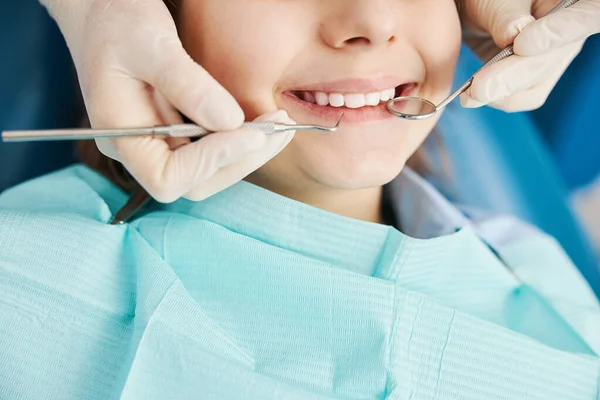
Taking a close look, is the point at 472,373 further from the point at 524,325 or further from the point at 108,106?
the point at 108,106

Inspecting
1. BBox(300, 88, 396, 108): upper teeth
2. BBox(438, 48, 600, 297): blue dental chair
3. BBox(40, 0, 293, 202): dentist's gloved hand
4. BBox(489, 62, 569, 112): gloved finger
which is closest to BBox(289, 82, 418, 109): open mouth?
BBox(300, 88, 396, 108): upper teeth

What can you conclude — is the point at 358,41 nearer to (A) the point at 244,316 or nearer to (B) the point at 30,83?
(A) the point at 244,316

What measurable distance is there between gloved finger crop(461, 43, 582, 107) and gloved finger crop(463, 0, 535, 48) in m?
0.05

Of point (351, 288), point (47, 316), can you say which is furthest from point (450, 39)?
point (47, 316)

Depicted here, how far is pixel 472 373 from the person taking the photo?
107 centimetres

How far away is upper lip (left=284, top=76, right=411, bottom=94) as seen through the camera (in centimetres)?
104

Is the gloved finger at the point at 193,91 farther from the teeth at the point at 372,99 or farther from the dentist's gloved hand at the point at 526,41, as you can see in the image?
the dentist's gloved hand at the point at 526,41

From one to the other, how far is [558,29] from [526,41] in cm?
5

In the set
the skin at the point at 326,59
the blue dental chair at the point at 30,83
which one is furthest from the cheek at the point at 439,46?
the blue dental chair at the point at 30,83

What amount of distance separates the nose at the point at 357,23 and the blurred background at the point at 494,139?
2.10ft

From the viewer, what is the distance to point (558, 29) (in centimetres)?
107

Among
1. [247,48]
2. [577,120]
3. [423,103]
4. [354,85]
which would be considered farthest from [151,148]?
[577,120]

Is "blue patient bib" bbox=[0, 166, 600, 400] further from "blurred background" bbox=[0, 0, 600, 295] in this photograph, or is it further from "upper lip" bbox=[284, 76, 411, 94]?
"blurred background" bbox=[0, 0, 600, 295]

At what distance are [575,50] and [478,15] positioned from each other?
17 centimetres
